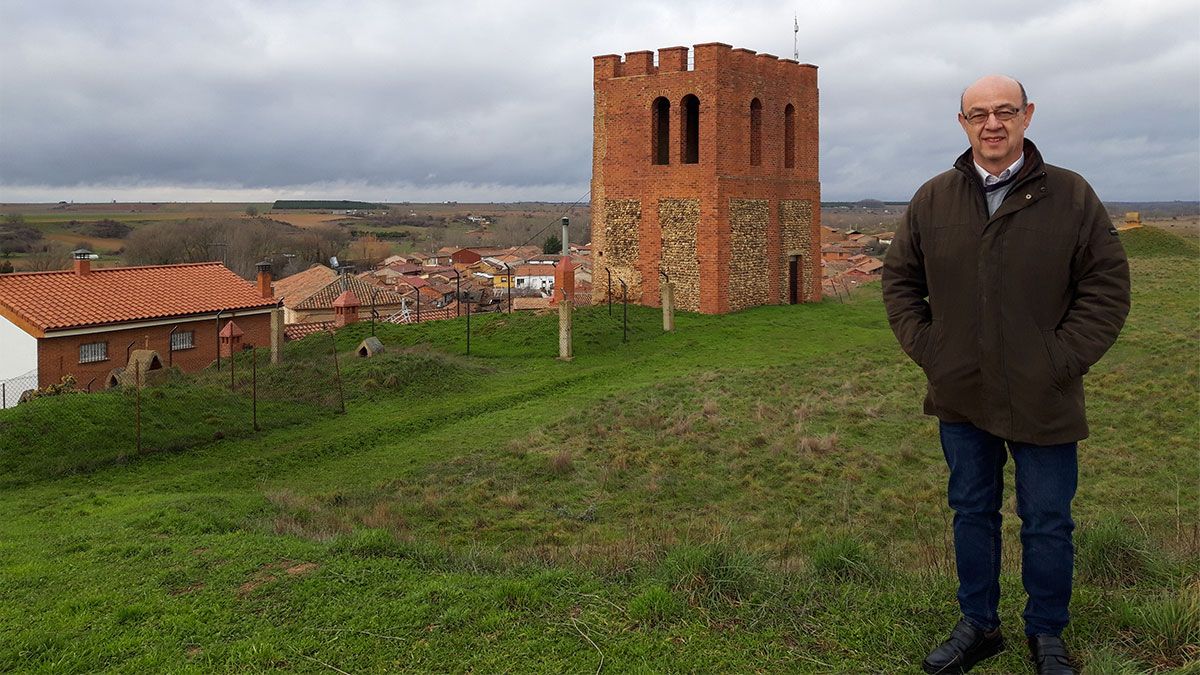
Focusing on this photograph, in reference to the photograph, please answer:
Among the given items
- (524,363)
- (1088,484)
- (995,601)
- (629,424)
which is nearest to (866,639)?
(995,601)

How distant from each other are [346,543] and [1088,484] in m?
9.86

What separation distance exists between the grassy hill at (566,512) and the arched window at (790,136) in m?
7.06

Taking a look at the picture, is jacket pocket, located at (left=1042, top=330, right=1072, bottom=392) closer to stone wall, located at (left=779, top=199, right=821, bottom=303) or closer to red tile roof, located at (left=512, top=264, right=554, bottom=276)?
stone wall, located at (left=779, top=199, right=821, bottom=303)

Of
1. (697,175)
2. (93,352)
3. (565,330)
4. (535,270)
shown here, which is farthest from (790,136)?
(535,270)

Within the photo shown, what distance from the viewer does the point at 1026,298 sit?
339 cm

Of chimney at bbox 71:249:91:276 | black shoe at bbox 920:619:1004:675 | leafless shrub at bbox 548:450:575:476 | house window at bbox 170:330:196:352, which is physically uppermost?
chimney at bbox 71:249:91:276

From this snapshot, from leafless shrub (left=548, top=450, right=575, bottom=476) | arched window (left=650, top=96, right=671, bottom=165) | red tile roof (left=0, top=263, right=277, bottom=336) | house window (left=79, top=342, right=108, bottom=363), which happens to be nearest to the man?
leafless shrub (left=548, top=450, right=575, bottom=476)

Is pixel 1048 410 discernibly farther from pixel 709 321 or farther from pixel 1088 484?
pixel 709 321

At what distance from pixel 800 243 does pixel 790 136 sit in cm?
371

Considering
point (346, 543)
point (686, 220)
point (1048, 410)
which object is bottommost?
point (346, 543)

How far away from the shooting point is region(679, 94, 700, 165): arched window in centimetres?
2778

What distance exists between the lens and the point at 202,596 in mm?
5332

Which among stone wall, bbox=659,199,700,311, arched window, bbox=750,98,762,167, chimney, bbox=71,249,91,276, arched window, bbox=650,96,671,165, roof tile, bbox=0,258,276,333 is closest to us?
roof tile, bbox=0,258,276,333

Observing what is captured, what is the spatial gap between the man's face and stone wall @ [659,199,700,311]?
24.1 metres
